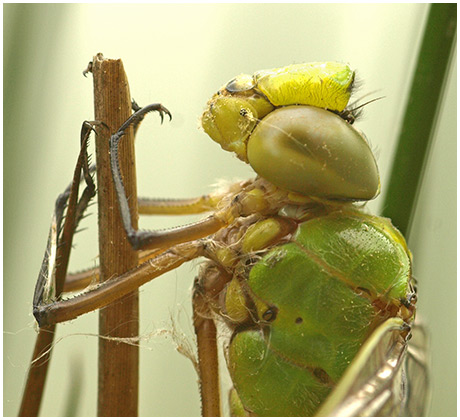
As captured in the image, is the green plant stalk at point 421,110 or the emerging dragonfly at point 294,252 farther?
the green plant stalk at point 421,110

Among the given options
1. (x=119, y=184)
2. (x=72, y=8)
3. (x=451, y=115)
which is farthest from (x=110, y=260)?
(x=451, y=115)

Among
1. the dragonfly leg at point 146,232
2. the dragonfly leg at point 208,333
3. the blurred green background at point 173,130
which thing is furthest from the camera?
the blurred green background at point 173,130

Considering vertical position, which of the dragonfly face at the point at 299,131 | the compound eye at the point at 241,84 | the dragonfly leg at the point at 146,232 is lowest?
the dragonfly leg at the point at 146,232

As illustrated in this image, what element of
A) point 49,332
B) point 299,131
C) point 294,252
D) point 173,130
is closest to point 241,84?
point 299,131

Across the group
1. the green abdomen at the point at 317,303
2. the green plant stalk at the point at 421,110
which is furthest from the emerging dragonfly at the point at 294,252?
the green plant stalk at the point at 421,110

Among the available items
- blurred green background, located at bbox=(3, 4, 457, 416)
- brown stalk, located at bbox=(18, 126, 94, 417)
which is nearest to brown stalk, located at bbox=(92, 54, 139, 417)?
brown stalk, located at bbox=(18, 126, 94, 417)

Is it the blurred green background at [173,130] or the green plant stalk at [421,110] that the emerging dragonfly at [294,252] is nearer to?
the green plant stalk at [421,110]

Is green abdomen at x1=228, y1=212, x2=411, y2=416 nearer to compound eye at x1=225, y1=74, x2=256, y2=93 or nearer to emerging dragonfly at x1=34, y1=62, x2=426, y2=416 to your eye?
emerging dragonfly at x1=34, y1=62, x2=426, y2=416
